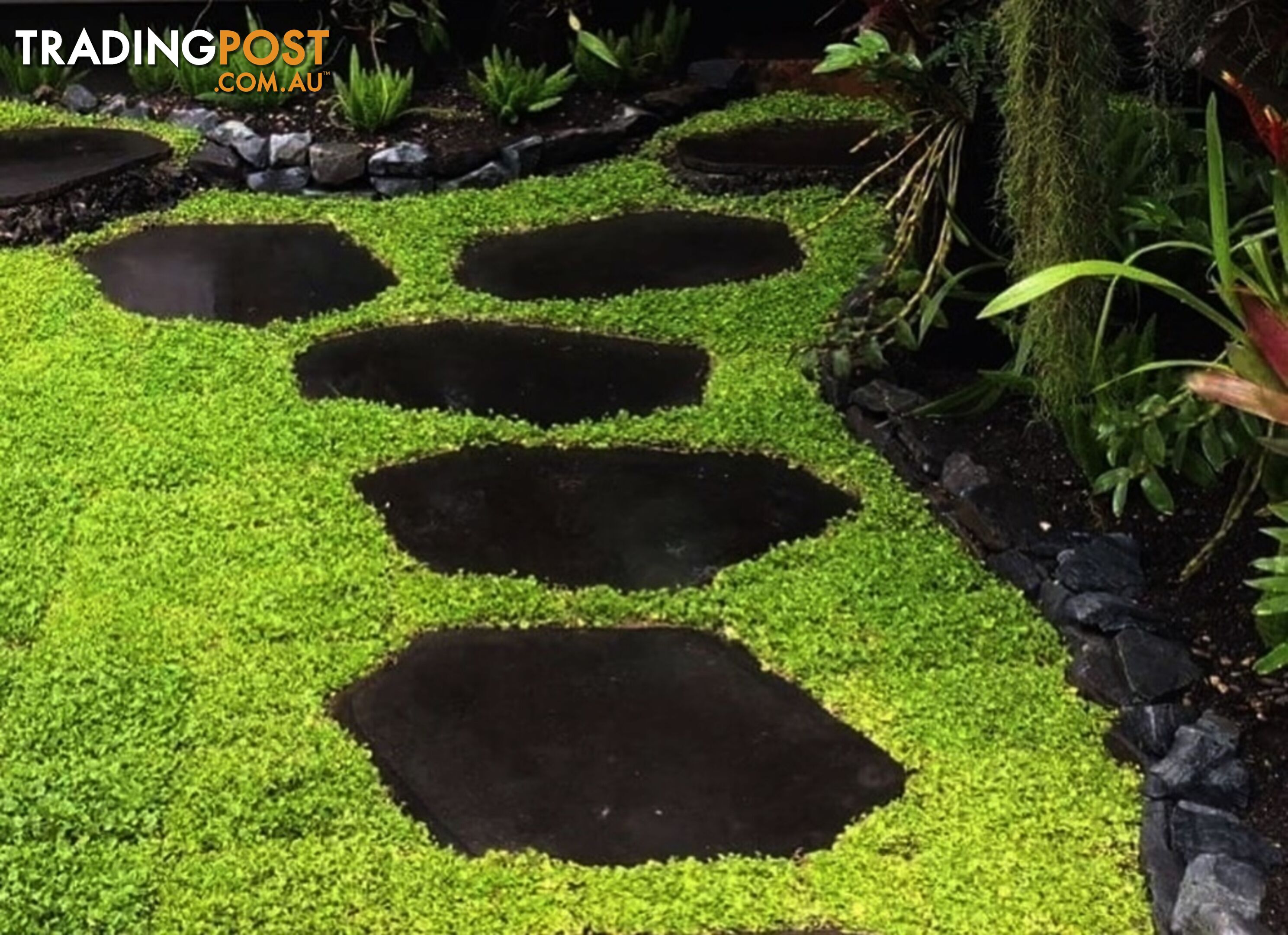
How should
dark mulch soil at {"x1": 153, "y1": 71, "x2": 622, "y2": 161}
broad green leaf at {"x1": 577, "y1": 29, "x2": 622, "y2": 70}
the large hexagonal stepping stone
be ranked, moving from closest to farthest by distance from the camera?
1. the large hexagonal stepping stone
2. dark mulch soil at {"x1": 153, "y1": 71, "x2": 622, "y2": 161}
3. broad green leaf at {"x1": 577, "y1": 29, "x2": 622, "y2": 70}

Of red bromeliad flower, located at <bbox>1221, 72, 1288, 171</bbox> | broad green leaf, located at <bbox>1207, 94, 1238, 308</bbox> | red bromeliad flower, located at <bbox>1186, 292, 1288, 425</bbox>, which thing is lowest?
red bromeliad flower, located at <bbox>1186, 292, 1288, 425</bbox>

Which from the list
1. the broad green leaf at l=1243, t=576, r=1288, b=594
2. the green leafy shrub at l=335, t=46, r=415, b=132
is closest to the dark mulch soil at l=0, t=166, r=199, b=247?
the green leafy shrub at l=335, t=46, r=415, b=132

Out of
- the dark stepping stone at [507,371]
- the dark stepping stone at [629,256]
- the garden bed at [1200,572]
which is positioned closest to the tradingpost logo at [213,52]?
the dark stepping stone at [629,256]

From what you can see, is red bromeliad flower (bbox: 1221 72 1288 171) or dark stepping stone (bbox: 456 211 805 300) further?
dark stepping stone (bbox: 456 211 805 300)

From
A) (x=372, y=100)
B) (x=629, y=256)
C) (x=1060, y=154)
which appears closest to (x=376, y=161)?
(x=372, y=100)

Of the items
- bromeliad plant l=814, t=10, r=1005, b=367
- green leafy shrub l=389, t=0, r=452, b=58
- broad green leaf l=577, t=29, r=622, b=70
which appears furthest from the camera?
green leafy shrub l=389, t=0, r=452, b=58

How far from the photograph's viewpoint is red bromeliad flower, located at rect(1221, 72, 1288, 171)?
251cm

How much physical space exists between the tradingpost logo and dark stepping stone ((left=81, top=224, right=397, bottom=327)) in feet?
3.62

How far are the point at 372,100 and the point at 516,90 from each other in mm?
524

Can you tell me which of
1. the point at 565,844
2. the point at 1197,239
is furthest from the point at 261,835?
the point at 1197,239

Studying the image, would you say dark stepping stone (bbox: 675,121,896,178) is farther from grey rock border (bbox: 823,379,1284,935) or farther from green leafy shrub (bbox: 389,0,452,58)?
grey rock border (bbox: 823,379,1284,935)

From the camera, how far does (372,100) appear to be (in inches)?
231

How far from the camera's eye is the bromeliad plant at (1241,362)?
245cm

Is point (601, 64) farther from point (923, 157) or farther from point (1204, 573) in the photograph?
point (1204, 573)
